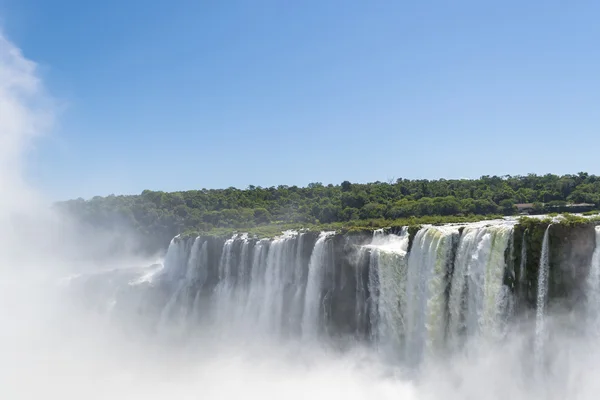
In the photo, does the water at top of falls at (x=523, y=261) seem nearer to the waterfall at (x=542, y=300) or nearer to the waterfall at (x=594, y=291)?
the waterfall at (x=542, y=300)

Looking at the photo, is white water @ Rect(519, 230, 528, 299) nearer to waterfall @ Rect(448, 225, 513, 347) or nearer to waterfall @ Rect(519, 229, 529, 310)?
waterfall @ Rect(519, 229, 529, 310)

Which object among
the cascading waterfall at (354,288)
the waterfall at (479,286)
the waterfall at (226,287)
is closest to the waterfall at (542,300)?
the cascading waterfall at (354,288)

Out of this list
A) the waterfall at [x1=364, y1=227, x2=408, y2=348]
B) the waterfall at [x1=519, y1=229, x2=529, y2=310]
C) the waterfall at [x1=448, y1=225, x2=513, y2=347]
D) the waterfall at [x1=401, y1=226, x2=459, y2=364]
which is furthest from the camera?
the waterfall at [x1=364, y1=227, x2=408, y2=348]

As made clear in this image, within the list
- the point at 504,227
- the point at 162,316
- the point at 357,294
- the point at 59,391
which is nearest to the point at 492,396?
the point at 504,227

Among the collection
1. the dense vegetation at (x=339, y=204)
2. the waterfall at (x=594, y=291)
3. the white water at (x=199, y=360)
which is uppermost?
the dense vegetation at (x=339, y=204)

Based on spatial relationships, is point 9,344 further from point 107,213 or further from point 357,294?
point 107,213

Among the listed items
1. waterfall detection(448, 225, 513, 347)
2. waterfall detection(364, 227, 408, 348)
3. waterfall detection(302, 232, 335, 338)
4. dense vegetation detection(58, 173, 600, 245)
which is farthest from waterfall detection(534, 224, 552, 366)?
dense vegetation detection(58, 173, 600, 245)
